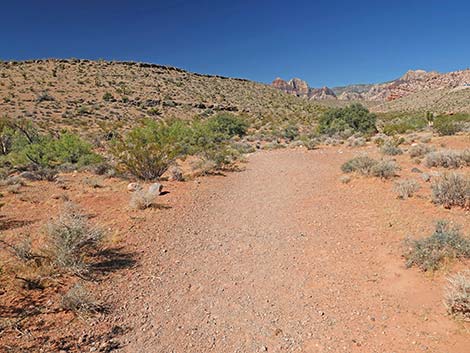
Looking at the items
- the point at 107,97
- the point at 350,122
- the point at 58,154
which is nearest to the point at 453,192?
the point at 58,154

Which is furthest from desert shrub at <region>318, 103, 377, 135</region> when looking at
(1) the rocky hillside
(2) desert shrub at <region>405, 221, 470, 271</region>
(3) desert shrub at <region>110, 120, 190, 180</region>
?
(2) desert shrub at <region>405, 221, 470, 271</region>

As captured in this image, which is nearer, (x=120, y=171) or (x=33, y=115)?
(x=120, y=171)

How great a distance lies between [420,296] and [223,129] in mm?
30661

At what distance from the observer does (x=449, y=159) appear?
40.2 ft

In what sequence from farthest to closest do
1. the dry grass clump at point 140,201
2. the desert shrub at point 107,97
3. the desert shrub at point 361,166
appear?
the desert shrub at point 107,97, the desert shrub at point 361,166, the dry grass clump at point 140,201

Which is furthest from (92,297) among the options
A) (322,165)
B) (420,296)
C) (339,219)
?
(322,165)

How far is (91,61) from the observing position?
194 feet

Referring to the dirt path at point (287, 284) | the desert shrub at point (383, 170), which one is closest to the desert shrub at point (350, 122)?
the desert shrub at point (383, 170)

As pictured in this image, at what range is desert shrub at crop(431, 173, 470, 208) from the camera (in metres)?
7.81

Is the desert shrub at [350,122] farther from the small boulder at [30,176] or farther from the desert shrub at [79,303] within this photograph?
the desert shrub at [79,303]

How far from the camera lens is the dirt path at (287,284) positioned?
157 inches

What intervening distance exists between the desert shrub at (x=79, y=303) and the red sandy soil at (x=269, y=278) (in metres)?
0.14

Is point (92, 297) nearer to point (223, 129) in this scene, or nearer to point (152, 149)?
point (152, 149)

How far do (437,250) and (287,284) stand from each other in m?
2.54
